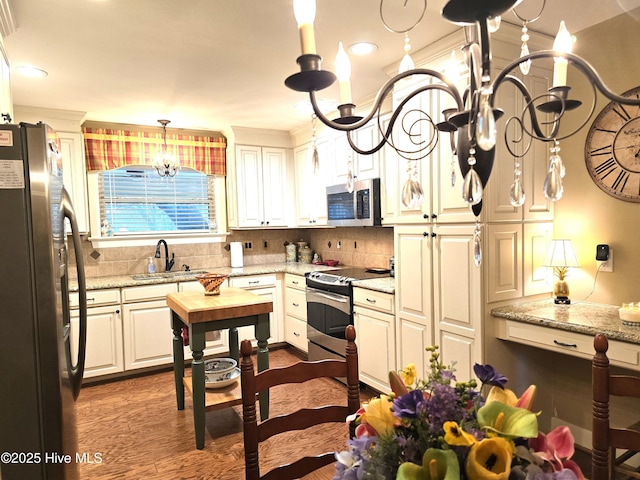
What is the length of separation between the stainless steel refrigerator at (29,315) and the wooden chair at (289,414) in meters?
0.78

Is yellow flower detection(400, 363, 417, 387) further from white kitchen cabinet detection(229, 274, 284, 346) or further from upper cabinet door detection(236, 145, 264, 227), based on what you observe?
upper cabinet door detection(236, 145, 264, 227)

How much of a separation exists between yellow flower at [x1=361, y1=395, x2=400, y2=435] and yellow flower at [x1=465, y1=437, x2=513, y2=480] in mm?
137

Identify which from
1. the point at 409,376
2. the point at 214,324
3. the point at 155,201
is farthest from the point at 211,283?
the point at 409,376

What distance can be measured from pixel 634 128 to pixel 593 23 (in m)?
0.66

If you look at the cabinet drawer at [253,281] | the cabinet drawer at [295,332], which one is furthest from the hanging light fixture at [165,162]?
the cabinet drawer at [295,332]

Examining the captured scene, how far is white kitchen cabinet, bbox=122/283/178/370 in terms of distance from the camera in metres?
3.74

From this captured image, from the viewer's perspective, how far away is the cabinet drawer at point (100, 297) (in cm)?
357

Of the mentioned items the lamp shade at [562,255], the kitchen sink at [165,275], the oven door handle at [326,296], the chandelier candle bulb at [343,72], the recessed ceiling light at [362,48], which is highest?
the recessed ceiling light at [362,48]

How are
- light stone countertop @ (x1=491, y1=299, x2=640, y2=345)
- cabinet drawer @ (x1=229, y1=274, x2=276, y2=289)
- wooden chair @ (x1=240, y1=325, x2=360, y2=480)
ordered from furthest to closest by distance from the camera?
cabinet drawer @ (x1=229, y1=274, x2=276, y2=289)
light stone countertop @ (x1=491, y1=299, x2=640, y2=345)
wooden chair @ (x1=240, y1=325, x2=360, y2=480)

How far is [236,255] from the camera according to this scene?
4.67 meters

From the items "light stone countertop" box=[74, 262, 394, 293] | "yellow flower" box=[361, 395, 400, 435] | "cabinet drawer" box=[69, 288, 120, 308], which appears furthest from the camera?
"cabinet drawer" box=[69, 288, 120, 308]

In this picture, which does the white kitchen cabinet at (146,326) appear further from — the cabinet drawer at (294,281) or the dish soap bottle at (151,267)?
the cabinet drawer at (294,281)

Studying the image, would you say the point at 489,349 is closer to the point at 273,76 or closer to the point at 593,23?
the point at 593,23

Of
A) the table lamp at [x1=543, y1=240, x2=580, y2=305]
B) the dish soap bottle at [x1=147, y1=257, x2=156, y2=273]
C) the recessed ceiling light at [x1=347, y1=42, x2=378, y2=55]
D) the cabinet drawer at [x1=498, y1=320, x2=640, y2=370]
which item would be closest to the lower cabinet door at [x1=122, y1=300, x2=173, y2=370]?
the dish soap bottle at [x1=147, y1=257, x2=156, y2=273]
